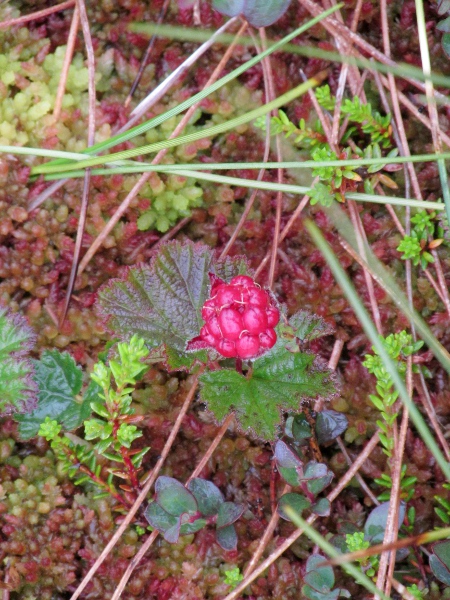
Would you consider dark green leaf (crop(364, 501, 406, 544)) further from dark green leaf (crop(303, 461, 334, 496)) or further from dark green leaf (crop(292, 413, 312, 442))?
dark green leaf (crop(292, 413, 312, 442))

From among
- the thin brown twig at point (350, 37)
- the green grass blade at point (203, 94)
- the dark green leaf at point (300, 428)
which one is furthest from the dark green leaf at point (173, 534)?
the thin brown twig at point (350, 37)

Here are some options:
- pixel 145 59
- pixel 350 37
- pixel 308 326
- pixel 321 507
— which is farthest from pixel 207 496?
pixel 350 37

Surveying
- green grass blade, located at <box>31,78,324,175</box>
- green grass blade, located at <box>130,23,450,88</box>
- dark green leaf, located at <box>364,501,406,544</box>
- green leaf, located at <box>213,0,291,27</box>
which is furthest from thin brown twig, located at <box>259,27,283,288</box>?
dark green leaf, located at <box>364,501,406,544</box>

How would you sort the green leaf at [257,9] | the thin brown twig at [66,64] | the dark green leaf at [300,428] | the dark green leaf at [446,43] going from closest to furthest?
the dark green leaf at [300,428]
the green leaf at [257,9]
the dark green leaf at [446,43]
the thin brown twig at [66,64]

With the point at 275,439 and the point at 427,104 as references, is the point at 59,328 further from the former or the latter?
the point at 427,104

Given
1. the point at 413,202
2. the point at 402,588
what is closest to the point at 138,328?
the point at 413,202

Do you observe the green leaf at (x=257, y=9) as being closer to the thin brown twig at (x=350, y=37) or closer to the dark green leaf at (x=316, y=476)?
the thin brown twig at (x=350, y=37)
